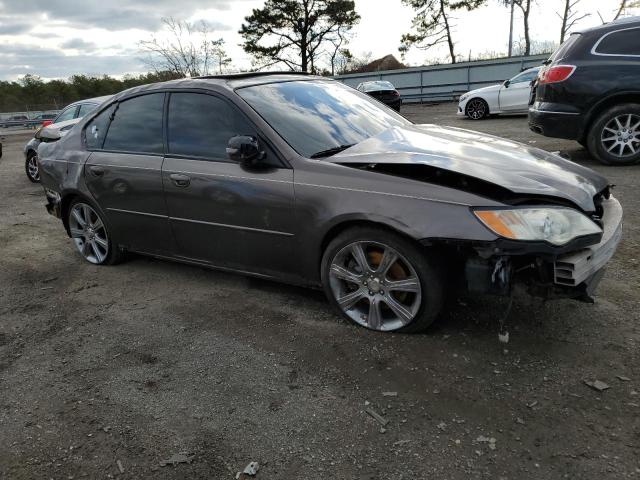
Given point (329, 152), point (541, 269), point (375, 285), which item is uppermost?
point (329, 152)

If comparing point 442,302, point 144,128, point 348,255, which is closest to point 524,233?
Result: point 442,302

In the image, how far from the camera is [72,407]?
262cm

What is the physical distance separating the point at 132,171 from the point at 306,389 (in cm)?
240

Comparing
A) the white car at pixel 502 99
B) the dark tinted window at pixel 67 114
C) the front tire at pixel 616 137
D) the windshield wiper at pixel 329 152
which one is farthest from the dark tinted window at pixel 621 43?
the dark tinted window at pixel 67 114

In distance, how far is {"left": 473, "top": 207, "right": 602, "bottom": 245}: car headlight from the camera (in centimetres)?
251

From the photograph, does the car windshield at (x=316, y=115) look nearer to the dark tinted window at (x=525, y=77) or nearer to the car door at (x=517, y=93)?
the car door at (x=517, y=93)

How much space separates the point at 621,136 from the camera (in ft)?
23.1

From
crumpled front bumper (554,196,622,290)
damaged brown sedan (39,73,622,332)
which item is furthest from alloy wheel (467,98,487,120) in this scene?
crumpled front bumper (554,196,622,290)

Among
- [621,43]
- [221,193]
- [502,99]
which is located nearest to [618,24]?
[621,43]

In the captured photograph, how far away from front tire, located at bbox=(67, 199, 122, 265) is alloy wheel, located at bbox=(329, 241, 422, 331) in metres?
2.41

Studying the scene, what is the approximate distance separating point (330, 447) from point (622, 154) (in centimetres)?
679

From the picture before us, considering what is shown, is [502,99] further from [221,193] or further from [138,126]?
[221,193]

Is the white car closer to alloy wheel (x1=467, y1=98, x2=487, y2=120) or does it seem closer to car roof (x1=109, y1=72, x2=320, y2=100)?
alloy wheel (x1=467, y1=98, x2=487, y2=120)

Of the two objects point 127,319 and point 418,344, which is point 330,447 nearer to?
point 418,344
